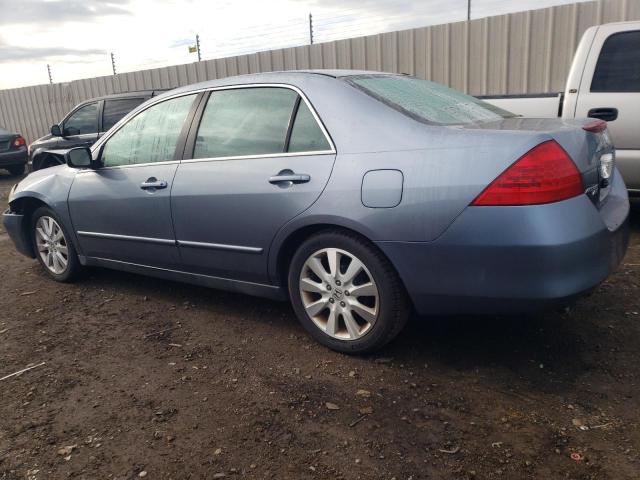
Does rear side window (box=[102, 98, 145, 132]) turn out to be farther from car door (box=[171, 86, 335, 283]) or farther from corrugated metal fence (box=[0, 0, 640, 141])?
car door (box=[171, 86, 335, 283])

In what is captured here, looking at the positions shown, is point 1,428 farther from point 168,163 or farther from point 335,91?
point 335,91

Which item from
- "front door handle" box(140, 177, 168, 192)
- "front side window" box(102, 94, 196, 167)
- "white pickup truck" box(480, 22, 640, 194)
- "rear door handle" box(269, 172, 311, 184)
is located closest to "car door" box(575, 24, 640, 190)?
"white pickup truck" box(480, 22, 640, 194)

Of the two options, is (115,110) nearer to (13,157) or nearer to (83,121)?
(83,121)

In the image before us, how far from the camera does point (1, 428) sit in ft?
8.84

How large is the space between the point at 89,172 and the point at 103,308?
1047mm

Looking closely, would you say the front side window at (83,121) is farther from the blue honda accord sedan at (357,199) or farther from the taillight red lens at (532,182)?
the taillight red lens at (532,182)

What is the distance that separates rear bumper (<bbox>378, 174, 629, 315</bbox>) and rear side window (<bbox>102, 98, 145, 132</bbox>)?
7.38 metres

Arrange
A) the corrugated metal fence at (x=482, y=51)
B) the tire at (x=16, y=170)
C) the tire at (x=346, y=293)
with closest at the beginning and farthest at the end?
the tire at (x=346, y=293), the corrugated metal fence at (x=482, y=51), the tire at (x=16, y=170)

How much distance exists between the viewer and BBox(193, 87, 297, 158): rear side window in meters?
3.34

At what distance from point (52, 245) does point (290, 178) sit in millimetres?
2723

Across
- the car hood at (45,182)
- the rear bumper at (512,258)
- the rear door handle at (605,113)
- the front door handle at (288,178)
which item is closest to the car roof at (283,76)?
the front door handle at (288,178)

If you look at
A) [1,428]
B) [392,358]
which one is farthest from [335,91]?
[1,428]

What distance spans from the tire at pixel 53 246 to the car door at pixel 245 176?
4.71ft

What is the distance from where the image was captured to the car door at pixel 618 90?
5129 mm
